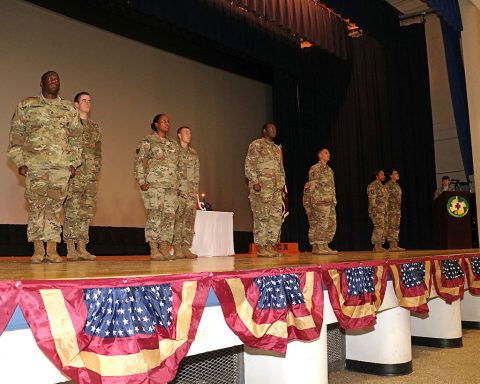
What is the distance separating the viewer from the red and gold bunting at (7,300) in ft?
4.71

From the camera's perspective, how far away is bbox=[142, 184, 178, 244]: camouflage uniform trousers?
13.9ft

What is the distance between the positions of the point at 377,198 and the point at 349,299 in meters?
4.91

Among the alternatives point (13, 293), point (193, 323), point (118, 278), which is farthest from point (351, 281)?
point (13, 293)

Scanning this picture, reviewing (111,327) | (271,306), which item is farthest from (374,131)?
(111,327)

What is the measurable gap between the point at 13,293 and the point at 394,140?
9178mm

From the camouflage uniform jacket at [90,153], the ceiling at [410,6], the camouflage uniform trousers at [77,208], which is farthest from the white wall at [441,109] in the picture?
the camouflage uniform trousers at [77,208]

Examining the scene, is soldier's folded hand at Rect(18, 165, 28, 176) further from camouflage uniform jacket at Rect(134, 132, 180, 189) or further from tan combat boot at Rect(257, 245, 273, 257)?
tan combat boot at Rect(257, 245, 273, 257)

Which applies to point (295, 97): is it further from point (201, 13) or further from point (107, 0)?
point (107, 0)

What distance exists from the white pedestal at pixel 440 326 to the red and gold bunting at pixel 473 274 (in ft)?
2.07

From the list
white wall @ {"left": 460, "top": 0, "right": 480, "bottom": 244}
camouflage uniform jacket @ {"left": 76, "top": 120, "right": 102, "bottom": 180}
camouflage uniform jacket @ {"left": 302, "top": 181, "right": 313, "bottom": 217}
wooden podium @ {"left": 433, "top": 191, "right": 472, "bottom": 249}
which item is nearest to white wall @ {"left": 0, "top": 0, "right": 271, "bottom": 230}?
camouflage uniform jacket @ {"left": 76, "top": 120, "right": 102, "bottom": 180}

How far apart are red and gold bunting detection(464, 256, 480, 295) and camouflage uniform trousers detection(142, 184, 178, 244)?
2993 millimetres

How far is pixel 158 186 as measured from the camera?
4250 mm

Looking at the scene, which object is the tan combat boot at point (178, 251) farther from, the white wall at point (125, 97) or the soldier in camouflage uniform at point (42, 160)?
the white wall at point (125, 97)

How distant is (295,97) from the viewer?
10.2 m
